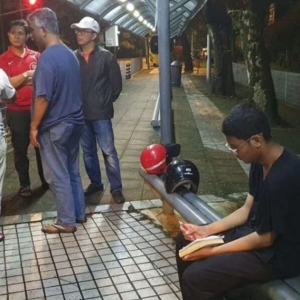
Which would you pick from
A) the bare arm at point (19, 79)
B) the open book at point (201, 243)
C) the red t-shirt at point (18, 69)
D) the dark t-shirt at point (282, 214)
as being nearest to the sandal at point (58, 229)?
the red t-shirt at point (18, 69)

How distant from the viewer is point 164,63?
534cm

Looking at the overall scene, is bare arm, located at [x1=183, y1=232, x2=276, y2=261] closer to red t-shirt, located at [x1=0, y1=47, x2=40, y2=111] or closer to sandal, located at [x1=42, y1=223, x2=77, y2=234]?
sandal, located at [x1=42, y1=223, x2=77, y2=234]

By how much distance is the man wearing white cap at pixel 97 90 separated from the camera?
16.7 ft

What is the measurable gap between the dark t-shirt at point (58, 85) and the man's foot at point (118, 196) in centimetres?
124

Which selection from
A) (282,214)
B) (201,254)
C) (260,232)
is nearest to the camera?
(282,214)

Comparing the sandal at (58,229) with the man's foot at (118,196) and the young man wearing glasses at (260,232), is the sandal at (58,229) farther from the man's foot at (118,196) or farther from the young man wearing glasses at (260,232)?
the young man wearing glasses at (260,232)

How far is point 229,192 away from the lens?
5816 mm

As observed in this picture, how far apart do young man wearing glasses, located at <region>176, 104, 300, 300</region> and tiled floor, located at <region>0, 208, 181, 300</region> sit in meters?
0.90

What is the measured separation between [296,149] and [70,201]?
5.40 m

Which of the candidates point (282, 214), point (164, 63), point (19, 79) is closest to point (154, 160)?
point (164, 63)

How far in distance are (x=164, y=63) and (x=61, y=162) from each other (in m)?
1.79

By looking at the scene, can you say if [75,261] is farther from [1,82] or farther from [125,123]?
[125,123]

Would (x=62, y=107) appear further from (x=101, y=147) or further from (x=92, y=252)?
(x=92, y=252)

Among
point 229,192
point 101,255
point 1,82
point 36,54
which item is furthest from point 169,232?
point 36,54
